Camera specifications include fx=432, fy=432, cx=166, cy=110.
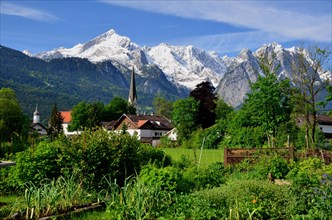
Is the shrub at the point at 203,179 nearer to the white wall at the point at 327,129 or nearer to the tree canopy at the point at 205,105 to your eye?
the tree canopy at the point at 205,105

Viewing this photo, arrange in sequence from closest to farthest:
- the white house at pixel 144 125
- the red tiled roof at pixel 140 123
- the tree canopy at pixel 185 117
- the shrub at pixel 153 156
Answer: the shrub at pixel 153 156
the tree canopy at pixel 185 117
the white house at pixel 144 125
the red tiled roof at pixel 140 123

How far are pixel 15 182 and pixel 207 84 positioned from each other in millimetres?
48327

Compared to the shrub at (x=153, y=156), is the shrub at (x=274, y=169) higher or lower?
lower

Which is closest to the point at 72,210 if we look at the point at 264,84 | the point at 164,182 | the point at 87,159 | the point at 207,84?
the point at 164,182

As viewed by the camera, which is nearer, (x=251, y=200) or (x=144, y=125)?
(x=251, y=200)

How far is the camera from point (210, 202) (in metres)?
8.60

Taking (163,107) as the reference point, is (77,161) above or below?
below

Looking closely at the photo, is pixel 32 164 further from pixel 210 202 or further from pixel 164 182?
pixel 210 202

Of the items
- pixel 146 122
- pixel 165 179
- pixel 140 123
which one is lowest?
pixel 165 179

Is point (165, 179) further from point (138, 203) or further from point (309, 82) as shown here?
point (309, 82)

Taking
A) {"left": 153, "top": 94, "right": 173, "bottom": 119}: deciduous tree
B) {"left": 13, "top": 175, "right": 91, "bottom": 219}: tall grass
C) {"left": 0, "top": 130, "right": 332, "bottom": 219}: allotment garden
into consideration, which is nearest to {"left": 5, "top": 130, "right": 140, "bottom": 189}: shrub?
{"left": 0, "top": 130, "right": 332, "bottom": 219}: allotment garden

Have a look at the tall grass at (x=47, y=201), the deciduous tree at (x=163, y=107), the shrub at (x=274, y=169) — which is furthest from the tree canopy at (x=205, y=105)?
the deciduous tree at (x=163, y=107)

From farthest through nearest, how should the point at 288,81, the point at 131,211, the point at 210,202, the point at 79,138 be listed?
1. the point at 288,81
2. the point at 79,138
3. the point at 210,202
4. the point at 131,211

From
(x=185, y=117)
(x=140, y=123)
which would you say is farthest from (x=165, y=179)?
(x=140, y=123)
